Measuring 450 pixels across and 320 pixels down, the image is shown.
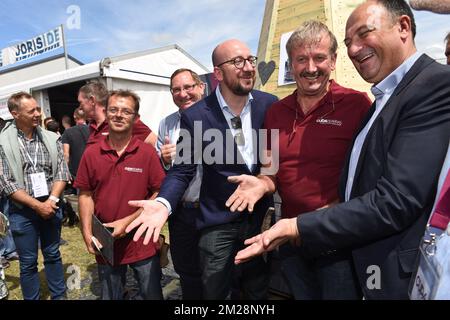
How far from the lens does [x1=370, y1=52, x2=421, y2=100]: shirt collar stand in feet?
4.60

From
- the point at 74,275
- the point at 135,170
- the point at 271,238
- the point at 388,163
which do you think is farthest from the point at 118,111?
the point at 74,275

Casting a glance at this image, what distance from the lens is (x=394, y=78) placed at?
144 cm

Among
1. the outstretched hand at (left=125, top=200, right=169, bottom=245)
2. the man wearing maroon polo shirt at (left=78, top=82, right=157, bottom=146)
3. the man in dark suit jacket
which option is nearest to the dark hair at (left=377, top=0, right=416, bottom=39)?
the man in dark suit jacket

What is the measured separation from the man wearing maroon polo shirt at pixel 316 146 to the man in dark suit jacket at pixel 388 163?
19cm

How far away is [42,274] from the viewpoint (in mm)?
4418

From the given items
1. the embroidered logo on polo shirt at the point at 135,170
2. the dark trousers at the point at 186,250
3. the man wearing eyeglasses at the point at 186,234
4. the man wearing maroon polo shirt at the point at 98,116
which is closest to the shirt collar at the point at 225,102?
the man wearing eyeglasses at the point at 186,234

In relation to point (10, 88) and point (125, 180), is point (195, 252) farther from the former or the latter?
point (10, 88)

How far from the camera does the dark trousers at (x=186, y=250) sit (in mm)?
2822

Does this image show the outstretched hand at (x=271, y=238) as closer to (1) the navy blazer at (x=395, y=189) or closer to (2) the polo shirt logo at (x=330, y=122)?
(1) the navy blazer at (x=395, y=189)

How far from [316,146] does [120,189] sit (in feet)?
5.29

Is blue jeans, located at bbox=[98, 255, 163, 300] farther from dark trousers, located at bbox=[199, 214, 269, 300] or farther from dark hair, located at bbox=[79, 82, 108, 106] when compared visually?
dark hair, located at bbox=[79, 82, 108, 106]

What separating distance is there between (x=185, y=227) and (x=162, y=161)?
2.13 feet

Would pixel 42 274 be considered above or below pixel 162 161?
below
